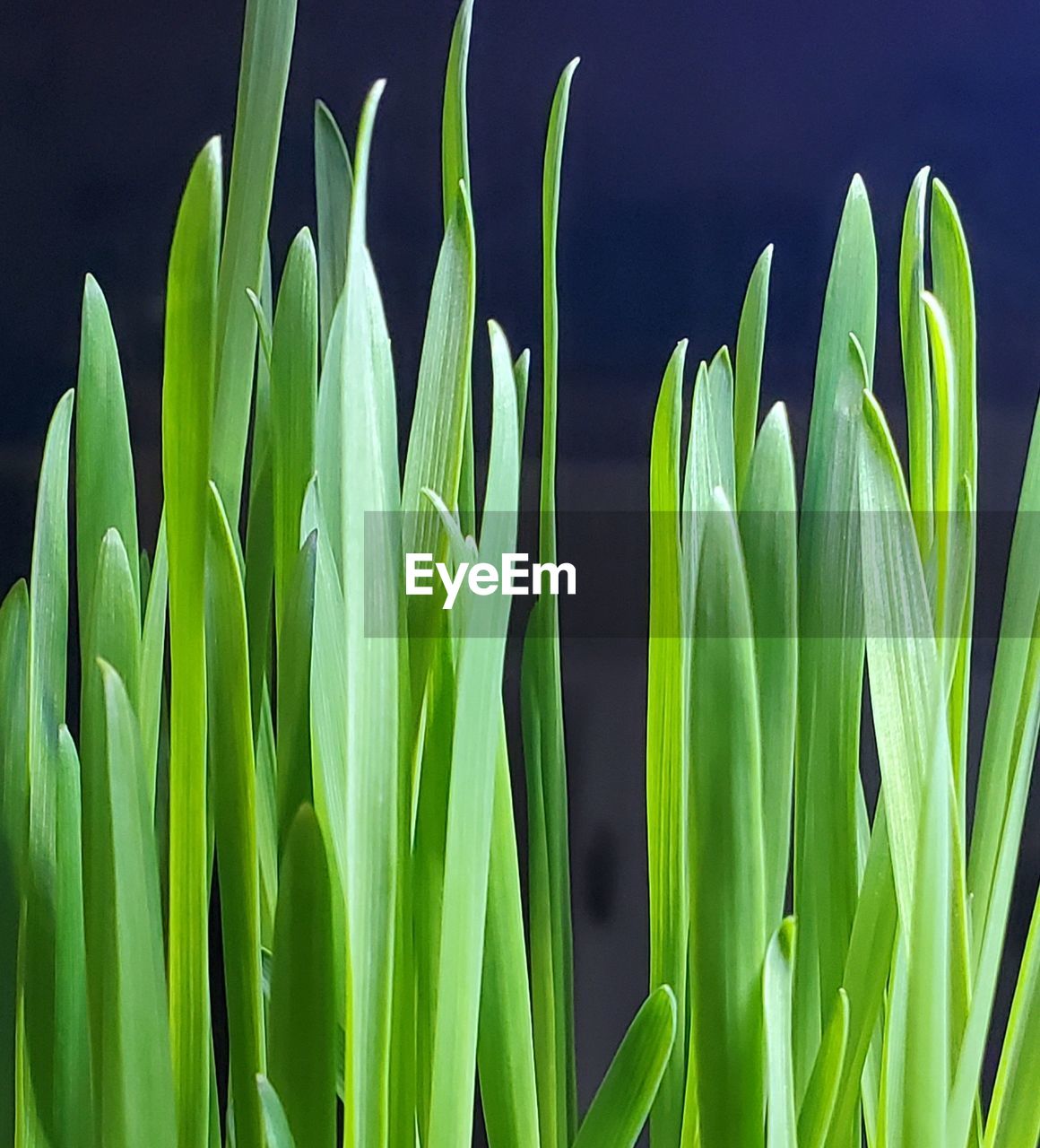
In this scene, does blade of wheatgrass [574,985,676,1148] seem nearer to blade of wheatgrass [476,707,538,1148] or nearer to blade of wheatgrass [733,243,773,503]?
blade of wheatgrass [476,707,538,1148]

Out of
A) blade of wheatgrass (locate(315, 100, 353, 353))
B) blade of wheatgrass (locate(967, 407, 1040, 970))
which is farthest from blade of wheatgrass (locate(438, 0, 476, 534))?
blade of wheatgrass (locate(967, 407, 1040, 970))

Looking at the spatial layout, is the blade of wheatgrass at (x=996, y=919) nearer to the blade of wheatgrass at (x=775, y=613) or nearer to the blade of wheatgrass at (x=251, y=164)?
the blade of wheatgrass at (x=775, y=613)

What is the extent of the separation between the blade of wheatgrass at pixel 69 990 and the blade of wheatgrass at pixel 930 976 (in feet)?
0.60

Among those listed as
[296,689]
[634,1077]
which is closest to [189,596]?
[296,689]

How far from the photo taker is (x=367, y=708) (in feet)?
0.67

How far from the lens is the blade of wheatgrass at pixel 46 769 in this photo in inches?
10.1

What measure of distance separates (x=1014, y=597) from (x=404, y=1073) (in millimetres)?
188

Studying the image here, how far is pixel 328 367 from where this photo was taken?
9.5 inches

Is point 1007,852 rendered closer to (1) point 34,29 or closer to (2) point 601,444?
(2) point 601,444

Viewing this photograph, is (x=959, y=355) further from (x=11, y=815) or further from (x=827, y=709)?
(x=11, y=815)

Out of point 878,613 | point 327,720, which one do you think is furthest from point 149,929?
point 878,613

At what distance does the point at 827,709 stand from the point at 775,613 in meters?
0.04

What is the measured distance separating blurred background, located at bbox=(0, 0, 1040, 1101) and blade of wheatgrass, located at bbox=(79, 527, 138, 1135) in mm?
237

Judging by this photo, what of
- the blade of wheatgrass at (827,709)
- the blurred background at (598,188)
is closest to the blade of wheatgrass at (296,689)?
the blade of wheatgrass at (827,709)
